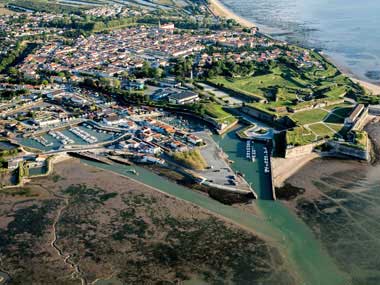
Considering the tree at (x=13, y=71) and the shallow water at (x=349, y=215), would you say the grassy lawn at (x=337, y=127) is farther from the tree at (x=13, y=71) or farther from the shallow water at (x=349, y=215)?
the tree at (x=13, y=71)

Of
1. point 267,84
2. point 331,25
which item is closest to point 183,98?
point 267,84

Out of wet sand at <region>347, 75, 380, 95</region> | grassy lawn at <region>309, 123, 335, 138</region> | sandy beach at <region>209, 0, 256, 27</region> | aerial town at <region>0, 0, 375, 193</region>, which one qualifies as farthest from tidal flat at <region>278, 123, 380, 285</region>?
sandy beach at <region>209, 0, 256, 27</region>

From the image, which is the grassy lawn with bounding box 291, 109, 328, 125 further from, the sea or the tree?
the tree

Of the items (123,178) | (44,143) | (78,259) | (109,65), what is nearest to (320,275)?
(78,259)

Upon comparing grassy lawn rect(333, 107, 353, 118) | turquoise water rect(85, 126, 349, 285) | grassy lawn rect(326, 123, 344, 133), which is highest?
grassy lawn rect(333, 107, 353, 118)

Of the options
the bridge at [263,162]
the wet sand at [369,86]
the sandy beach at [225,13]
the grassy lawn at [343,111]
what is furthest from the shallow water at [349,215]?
the sandy beach at [225,13]

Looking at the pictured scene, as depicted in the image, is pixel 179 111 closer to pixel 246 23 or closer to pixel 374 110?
pixel 374 110

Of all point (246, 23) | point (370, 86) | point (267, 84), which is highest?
point (246, 23)

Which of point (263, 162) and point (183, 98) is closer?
point (263, 162)
